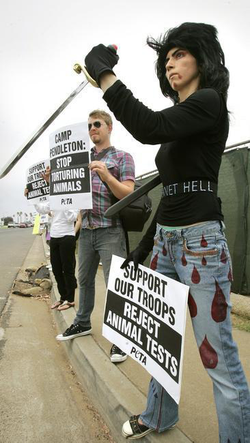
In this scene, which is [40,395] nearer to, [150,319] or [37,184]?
[150,319]

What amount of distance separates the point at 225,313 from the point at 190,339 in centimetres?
208

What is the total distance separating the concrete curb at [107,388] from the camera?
1894 mm

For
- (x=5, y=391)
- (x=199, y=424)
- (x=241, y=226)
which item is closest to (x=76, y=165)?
(x=5, y=391)

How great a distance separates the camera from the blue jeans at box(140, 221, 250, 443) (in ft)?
4.20

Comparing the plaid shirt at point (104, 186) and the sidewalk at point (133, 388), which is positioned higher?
the plaid shirt at point (104, 186)

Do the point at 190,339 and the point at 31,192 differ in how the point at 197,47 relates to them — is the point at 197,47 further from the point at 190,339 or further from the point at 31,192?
the point at 31,192

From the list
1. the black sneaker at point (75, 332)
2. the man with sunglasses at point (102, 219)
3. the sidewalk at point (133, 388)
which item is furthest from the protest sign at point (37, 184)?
the sidewalk at point (133, 388)

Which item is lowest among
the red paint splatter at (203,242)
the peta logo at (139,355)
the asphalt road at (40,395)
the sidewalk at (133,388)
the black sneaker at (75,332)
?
the asphalt road at (40,395)

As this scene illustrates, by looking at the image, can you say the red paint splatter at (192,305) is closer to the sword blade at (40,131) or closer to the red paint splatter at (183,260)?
the red paint splatter at (183,260)

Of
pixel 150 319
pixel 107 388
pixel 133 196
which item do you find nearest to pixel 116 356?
pixel 107 388

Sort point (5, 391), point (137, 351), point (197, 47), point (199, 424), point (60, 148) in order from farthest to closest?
point (60, 148) < point (5, 391) < point (199, 424) < point (137, 351) < point (197, 47)

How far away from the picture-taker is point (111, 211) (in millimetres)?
1776

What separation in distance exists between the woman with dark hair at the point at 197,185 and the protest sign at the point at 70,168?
1.27 metres

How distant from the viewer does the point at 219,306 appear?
1.33 m
